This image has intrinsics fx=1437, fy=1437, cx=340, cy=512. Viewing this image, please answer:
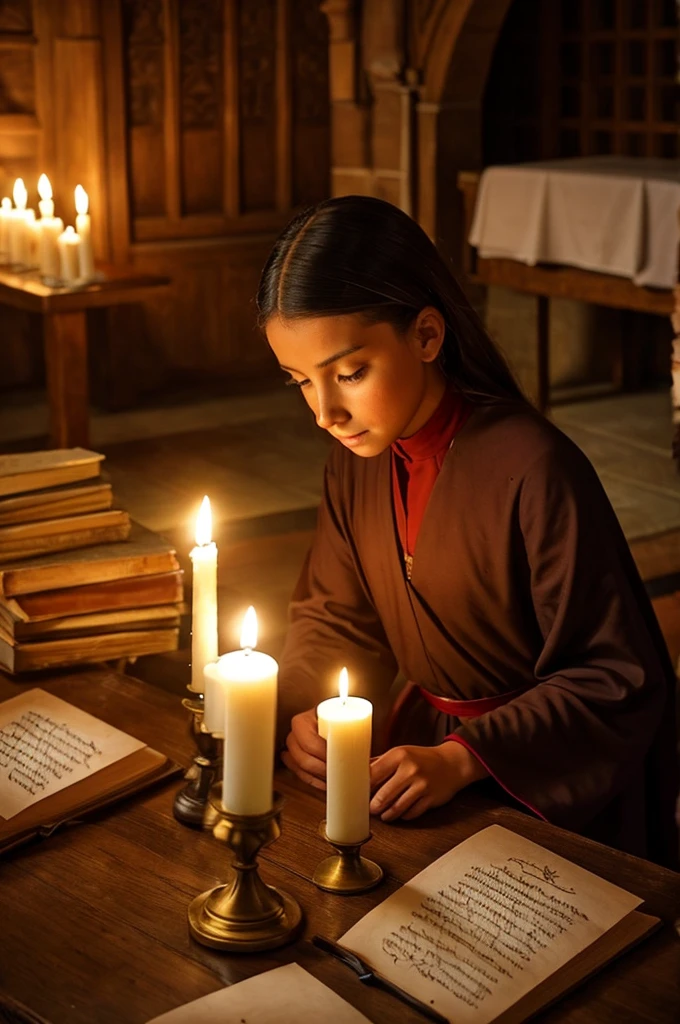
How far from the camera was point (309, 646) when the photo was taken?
2.16 metres

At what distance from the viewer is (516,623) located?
2.01 m

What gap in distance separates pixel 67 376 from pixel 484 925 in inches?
145

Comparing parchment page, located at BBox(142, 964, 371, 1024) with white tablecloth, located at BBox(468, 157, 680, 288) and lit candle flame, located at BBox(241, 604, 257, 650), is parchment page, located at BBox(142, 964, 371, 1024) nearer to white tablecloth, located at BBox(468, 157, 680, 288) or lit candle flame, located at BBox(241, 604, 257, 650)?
lit candle flame, located at BBox(241, 604, 257, 650)

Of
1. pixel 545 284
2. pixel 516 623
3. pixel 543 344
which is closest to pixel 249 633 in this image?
pixel 516 623

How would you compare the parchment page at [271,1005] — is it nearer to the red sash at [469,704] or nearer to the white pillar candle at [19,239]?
the red sash at [469,704]

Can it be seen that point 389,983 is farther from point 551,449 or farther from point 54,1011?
point 551,449

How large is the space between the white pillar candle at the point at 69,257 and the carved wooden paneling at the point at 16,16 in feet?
5.19

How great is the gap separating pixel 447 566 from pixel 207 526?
0.47 m

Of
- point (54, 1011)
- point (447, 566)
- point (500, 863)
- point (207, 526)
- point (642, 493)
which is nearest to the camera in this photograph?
point (54, 1011)

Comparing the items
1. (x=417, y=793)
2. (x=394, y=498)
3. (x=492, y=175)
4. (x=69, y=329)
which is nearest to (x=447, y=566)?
(x=394, y=498)

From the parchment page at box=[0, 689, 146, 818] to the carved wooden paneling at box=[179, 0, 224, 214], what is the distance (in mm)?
4859

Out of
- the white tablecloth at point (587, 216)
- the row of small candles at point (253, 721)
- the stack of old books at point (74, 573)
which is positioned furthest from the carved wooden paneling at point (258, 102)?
the row of small candles at point (253, 721)

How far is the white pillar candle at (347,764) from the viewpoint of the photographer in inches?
56.7

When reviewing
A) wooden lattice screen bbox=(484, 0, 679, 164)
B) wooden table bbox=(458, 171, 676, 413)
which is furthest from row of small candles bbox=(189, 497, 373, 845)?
wooden lattice screen bbox=(484, 0, 679, 164)
